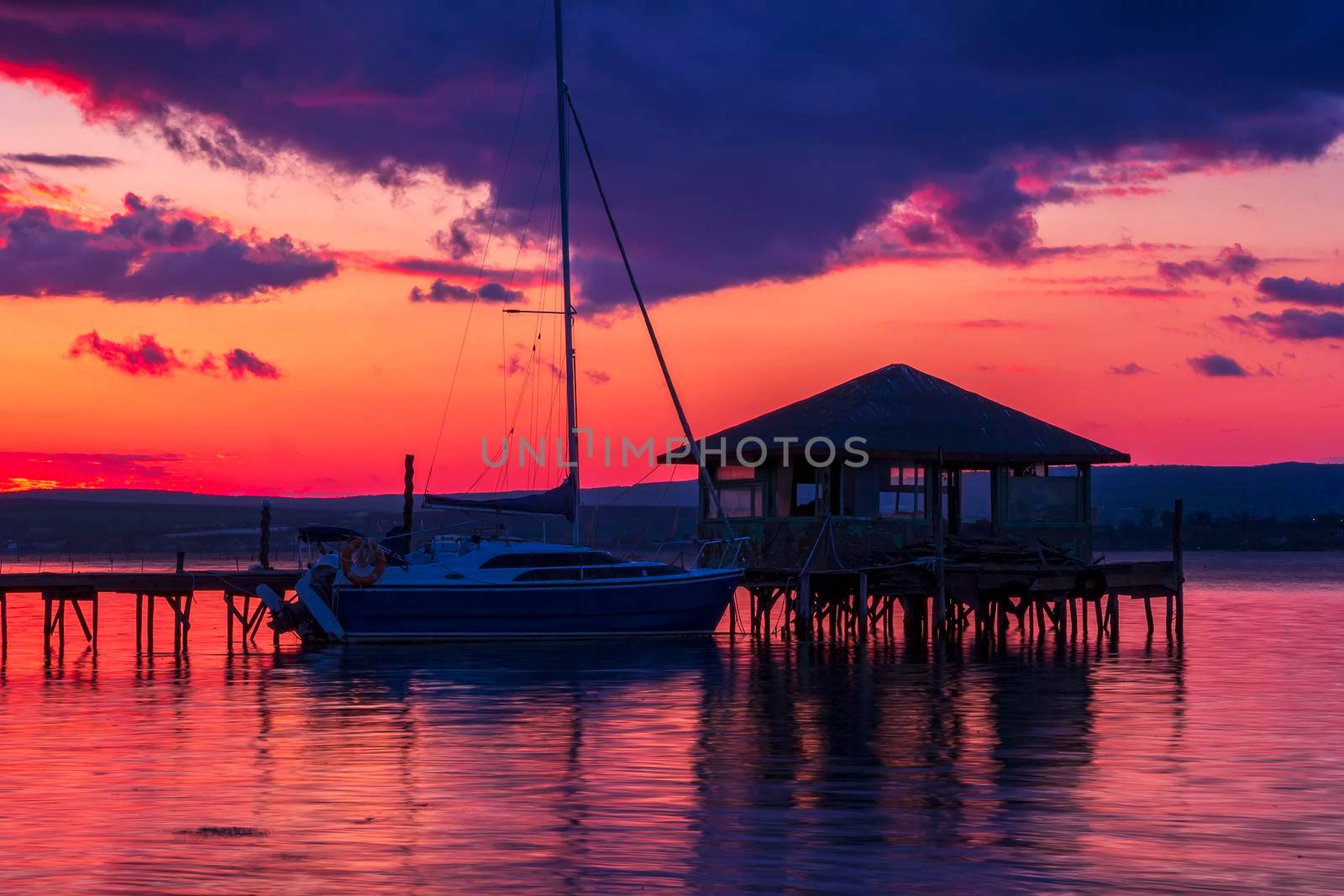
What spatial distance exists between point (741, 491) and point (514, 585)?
7.14 meters

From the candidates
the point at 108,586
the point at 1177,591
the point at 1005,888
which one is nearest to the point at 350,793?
the point at 1005,888

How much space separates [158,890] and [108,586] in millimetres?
28824

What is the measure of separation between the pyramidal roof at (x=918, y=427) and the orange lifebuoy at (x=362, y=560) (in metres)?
9.99

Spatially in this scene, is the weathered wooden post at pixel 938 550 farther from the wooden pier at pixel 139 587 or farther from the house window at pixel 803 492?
the wooden pier at pixel 139 587

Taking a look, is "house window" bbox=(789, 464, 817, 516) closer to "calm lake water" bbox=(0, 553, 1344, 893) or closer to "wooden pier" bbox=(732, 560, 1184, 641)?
"wooden pier" bbox=(732, 560, 1184, 641)

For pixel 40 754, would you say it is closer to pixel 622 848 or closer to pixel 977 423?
pixel 622 848

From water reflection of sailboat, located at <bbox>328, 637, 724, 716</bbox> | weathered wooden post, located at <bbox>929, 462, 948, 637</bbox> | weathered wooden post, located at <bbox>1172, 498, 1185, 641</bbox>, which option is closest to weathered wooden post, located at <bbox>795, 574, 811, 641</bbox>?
water reflection of sailboat, located at <bbox>328, 637, 724, 716</bbox>

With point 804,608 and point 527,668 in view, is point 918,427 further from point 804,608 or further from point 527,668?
point 527,668

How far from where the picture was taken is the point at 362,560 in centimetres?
3988

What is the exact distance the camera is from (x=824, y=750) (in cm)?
2209

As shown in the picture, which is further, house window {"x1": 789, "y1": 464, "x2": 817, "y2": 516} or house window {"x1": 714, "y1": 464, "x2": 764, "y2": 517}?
house window {"x1": 714, "y1": 464, "x2": 764, "y2": 517}

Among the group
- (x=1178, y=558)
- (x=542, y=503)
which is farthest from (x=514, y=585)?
(x=1178, y=558)

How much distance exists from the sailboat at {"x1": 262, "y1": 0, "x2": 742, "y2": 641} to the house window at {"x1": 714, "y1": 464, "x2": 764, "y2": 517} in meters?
2.59

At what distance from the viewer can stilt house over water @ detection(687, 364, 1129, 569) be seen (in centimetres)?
4266
